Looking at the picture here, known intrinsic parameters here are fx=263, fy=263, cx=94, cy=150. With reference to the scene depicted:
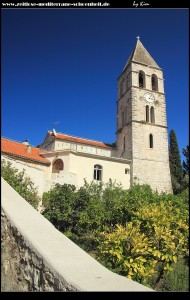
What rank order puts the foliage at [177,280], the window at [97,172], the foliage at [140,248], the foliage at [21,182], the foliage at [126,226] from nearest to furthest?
Answer: the foliage at [140,248], the foliage at [126,226], the foliage at [177,280], the foliage at [21,182], the window at [97,172]

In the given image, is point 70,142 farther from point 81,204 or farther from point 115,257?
point 115,257

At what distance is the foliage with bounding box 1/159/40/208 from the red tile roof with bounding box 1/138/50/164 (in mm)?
4398

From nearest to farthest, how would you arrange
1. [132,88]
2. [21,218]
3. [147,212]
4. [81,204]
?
[21,218]
[147,212]
[81,204]
[132,88]

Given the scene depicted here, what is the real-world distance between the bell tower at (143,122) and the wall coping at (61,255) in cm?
2161

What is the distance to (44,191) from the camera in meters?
19.1

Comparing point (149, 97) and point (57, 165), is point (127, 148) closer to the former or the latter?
point (149, 97)

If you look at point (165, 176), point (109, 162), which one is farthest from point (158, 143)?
point (109, 162)

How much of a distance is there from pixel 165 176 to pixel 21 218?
978 inches

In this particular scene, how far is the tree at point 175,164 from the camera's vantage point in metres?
29.4

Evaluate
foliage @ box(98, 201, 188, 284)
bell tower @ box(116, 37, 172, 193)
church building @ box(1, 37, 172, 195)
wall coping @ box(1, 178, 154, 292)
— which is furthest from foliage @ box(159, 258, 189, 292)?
bell tower @ box(116, 37, 172, 193)

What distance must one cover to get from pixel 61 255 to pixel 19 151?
61.5 feet

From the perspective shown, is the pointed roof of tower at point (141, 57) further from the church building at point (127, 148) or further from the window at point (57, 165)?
the window at point (57, 165)

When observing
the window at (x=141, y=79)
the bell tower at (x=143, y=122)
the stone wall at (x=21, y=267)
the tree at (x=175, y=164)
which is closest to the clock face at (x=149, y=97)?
the bell tower at (x=143, y=122)
